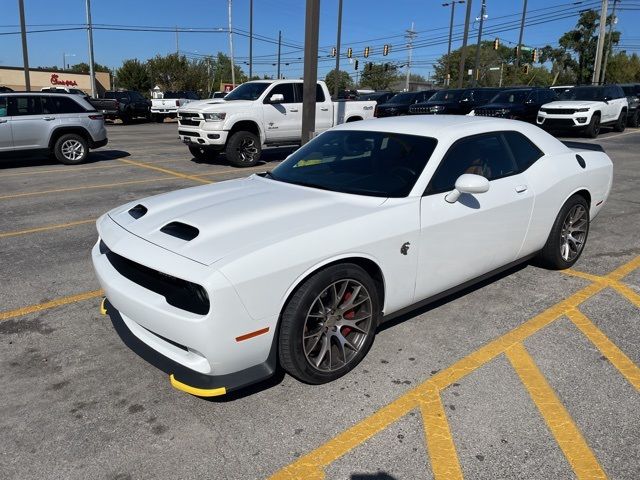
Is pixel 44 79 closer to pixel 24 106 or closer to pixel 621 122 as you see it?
pixel 24 106

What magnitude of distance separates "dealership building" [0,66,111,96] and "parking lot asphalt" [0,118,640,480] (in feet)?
183

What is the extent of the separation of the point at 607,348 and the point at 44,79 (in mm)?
66893

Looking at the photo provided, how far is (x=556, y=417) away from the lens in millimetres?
2891

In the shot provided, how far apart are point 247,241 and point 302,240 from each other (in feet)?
1.01

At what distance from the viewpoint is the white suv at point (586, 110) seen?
1769 cm

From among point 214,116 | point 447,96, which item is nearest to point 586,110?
point 447,96

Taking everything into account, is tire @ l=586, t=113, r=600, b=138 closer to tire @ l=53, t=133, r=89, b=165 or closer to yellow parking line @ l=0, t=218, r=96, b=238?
tire @ l=53, t=133, r=89, b=165

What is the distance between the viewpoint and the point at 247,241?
2.87 meters

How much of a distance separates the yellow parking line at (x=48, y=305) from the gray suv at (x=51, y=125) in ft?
29.2

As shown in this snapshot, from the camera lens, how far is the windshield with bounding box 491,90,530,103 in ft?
66.1

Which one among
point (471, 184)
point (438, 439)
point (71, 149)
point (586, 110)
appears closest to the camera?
point (438, 439)

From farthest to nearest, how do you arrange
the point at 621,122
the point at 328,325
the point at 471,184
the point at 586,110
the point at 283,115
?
the point at 621,122 < the point at 586,110 < the point at 283,115 < the point at 471,184 < the point at 328,325

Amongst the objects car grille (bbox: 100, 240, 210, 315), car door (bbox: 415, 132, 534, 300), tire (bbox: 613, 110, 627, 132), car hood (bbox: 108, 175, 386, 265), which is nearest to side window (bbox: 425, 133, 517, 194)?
car door (bbox: 415, 132, 534, 300)

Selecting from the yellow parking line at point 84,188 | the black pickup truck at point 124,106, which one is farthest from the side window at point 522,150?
the black pickup truck at point 124,106
